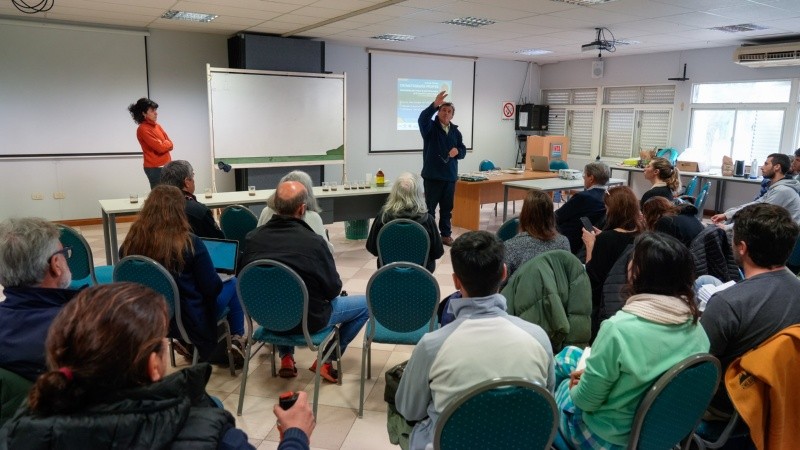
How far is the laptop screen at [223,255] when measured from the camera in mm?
3051

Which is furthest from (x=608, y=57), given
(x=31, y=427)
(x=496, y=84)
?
(x=31, y=427)

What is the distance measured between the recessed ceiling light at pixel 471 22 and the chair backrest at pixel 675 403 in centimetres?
563

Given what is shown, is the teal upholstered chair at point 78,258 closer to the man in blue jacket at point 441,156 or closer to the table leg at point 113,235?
the table leg at point 113,235

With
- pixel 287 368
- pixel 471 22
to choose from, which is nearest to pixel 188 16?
pixel 471 22

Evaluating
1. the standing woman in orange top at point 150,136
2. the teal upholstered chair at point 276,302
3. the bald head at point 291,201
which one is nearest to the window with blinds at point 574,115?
the standing woman in orange top at point 150,136

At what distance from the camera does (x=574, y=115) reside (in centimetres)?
1090

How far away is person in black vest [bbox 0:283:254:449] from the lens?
950 mm

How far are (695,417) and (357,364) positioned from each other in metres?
2.05

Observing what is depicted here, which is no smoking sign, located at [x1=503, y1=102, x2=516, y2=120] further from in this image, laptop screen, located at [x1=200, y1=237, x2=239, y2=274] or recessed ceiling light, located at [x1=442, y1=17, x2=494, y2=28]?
laptop screen, located at [x1=200, y1=237, x2=239, y2=274]

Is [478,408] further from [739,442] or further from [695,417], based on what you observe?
[739,442]

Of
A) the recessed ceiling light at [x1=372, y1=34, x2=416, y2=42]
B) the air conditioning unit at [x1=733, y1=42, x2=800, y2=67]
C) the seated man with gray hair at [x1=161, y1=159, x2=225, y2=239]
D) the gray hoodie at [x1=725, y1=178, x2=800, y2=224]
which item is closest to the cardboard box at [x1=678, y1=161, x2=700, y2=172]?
the air conditioning unit at [x1=733, y1=42, x2=800, y2=67]

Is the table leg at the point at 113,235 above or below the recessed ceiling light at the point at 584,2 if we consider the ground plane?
below

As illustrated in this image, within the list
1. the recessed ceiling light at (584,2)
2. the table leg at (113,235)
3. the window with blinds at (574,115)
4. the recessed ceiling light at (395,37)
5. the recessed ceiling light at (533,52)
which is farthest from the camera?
the window with blinds at (574,115)

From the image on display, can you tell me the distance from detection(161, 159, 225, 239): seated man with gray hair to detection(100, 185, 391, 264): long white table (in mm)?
1024
